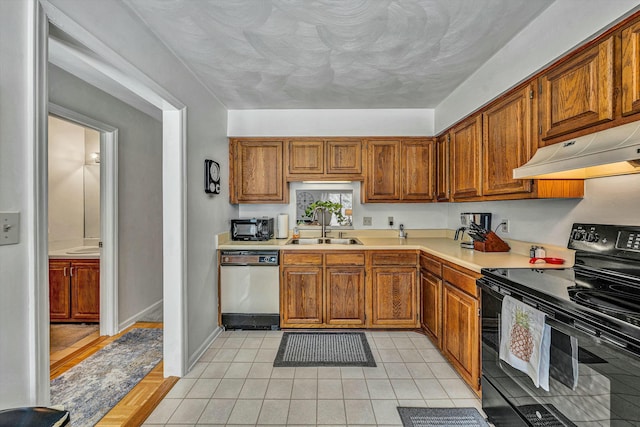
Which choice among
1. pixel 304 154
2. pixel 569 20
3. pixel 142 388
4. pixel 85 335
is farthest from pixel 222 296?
pixel 569 20

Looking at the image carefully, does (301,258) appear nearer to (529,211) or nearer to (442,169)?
(442,169)

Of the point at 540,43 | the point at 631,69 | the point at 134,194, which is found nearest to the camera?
the point at 631,69

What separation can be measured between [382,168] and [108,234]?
289 cm

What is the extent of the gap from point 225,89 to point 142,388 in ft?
8.30

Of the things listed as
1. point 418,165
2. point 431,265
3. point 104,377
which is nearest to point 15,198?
point 104,377

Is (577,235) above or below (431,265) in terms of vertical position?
above

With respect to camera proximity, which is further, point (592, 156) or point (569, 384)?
point (592, 156)

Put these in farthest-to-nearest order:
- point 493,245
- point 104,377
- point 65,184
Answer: point 65,184, point 493,245, point 104,377

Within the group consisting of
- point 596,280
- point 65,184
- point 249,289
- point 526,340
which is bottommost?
point 249,289

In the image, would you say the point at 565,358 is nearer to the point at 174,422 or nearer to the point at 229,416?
the point at 229,416

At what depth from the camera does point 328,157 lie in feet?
11.4

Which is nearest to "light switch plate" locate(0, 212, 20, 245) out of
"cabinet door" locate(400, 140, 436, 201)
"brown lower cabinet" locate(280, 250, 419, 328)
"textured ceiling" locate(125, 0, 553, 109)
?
"textured ceiling" locate(125, 0, 553, 109)

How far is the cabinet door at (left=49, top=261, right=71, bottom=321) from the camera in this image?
3191 millimetres

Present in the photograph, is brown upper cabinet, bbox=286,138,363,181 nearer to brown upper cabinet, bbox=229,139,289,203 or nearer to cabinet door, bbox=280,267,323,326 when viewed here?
brown upper cabinet, bbox=229,139,289,203
